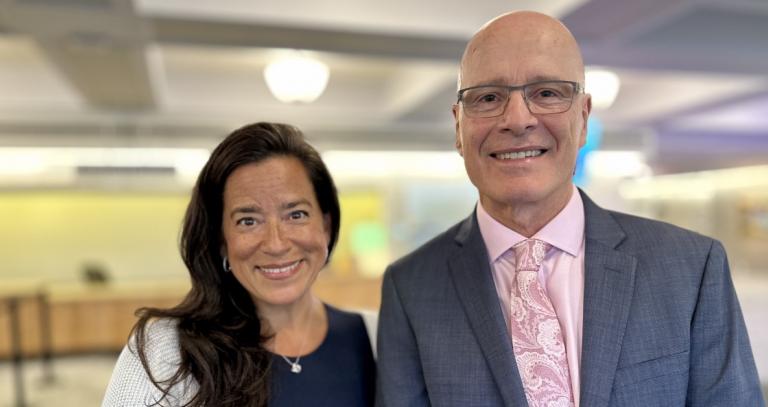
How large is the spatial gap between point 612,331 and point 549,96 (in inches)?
21.0

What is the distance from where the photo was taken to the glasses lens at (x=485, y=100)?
1.28 m

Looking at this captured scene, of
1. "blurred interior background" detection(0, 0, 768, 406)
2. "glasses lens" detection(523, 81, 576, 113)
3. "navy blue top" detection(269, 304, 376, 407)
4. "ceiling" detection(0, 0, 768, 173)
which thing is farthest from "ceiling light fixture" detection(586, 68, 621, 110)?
"glasses lens" detection(523, 81, 576, 113)

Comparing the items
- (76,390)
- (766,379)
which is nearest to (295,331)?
(766,379)

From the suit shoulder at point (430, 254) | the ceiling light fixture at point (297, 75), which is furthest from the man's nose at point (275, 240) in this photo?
the ceiling light fixture at point (297, 75)

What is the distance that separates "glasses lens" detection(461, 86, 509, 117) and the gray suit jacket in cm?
32

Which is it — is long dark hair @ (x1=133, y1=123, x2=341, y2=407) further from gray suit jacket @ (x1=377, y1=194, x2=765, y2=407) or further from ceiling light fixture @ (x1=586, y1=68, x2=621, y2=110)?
ceiling light fixture @ (x1=586, y1=68, x2=621, y2=110)

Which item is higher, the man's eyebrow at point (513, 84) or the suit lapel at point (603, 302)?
the man's eyebrow at point (513, 84)

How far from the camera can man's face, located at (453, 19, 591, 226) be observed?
49.3 inches

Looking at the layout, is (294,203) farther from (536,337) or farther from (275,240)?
(536,337)

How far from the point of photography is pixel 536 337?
1.29 meters

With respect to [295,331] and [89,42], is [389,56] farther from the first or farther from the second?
[295,331]

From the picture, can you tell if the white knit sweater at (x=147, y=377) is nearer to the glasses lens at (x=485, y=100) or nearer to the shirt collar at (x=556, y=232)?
the shirt collar at (x=556, y=232)

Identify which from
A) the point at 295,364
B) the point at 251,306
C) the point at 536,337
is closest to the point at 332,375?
the point at 295,364

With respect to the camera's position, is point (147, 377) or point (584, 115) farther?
point (147, 377)
